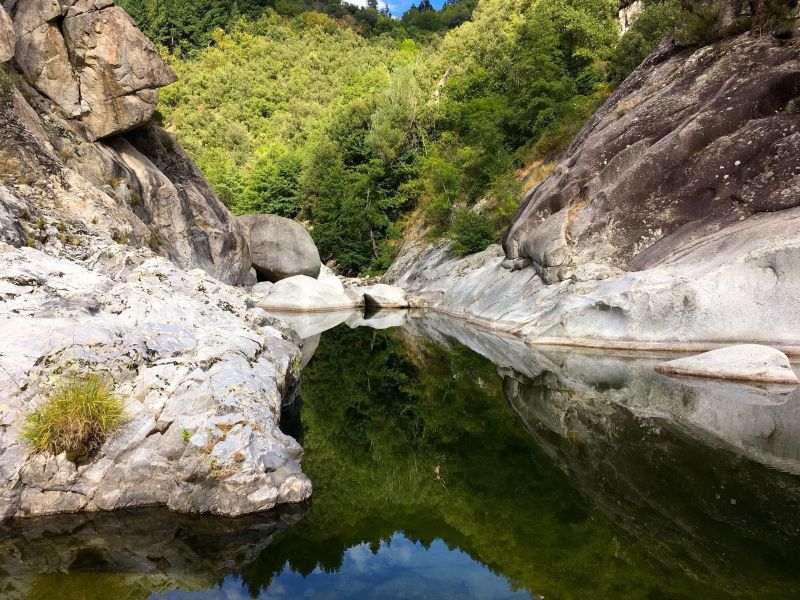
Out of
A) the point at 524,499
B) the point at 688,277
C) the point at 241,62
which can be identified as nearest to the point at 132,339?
the point at 524,499

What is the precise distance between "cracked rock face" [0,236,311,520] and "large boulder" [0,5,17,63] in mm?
13612

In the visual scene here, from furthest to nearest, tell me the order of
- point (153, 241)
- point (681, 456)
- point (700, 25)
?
point (700, 25)
point (153, 241)
point (681, 456)

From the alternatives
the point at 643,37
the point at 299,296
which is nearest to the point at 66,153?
the point at 299,296

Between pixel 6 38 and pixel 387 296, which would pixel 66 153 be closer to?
pixel 6 38

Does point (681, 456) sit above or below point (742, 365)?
below

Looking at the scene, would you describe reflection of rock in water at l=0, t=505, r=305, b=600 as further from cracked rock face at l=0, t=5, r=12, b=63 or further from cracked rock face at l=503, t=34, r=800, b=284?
cracked rock face at l=0, t=5, r=12, b=63

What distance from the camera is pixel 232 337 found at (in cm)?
1032

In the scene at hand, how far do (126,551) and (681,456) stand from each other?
739 cm


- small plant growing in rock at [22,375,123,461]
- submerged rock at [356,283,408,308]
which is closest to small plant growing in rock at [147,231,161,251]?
small plant growing in rock at [22,375,123,461]

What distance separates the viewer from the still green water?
17.5 ft

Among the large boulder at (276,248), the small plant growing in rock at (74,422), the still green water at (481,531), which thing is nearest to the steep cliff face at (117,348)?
the small plant growing in rock at (74,422)

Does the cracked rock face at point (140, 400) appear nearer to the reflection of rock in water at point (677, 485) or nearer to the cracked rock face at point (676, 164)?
the reflection of rock in water at point (677, 485)

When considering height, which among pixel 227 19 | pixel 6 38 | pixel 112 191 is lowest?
pixel 112 191

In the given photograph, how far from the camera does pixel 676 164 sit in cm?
2162
